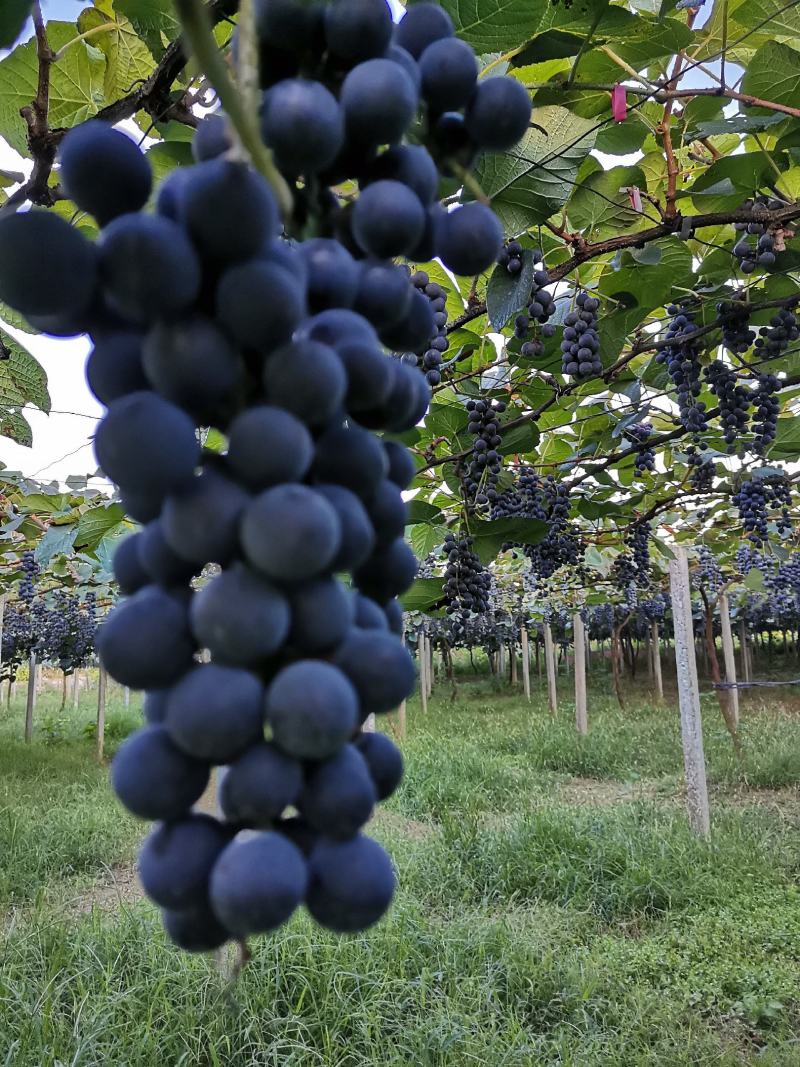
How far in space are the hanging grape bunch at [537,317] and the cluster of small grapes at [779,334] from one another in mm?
889

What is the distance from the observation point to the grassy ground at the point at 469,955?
13.1 ft

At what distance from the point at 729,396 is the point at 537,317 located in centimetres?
143

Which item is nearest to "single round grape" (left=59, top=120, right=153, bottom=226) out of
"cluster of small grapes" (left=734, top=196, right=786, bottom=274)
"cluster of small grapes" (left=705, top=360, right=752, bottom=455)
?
"cluster of small grapes" (left=734, top=196, right=786, bottom=274)

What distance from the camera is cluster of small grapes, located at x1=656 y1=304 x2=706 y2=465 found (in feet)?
9.87

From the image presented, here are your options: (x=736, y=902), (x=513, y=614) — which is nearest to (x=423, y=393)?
(x=736, y=902)

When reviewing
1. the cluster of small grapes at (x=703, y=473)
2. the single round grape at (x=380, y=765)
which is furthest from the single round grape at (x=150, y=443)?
the cluster of small grapes at (x=703, y=473)

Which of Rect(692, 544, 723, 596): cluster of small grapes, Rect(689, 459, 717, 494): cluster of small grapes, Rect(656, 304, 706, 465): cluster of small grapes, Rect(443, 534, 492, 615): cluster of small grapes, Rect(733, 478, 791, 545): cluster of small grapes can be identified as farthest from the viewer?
Rect(692, 544, 723, 596): cluster of small grapes

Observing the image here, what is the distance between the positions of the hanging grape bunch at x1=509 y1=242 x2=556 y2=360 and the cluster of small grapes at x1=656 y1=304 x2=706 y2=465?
0.62 metres

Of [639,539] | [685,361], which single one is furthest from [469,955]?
[685,361]

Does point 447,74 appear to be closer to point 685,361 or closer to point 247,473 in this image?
point 247,473

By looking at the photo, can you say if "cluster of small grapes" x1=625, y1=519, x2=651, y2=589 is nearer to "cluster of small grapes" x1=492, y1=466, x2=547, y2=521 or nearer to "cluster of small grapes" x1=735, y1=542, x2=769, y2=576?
"cluster of small grapes" x1=492, y1=466, x2=547, y2=521

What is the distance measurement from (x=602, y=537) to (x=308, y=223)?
738 centimetres

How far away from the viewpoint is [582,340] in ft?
8.39

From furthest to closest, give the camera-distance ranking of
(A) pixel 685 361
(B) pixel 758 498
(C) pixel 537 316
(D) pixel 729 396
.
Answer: (B) pixel 758 498
(D) pixel 729 396
(A) pixel 685 361
(C) pixel 537 316
